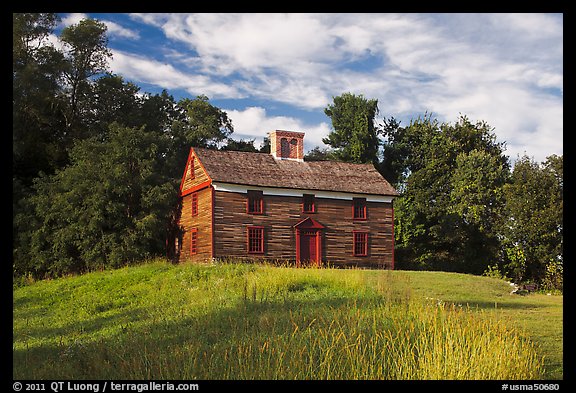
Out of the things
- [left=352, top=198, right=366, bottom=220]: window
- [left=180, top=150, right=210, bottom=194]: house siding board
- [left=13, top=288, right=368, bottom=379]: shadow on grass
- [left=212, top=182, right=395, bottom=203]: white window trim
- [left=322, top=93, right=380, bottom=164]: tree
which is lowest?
[left=13, top=288, right=368, bottom=379]: shadow on grass

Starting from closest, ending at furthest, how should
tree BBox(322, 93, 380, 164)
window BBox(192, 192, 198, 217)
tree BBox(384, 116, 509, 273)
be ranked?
window BBox(192, 192, 198, 217), tree BBox(384, 116, 509, 273), tree BBox(322, 93, 380, 164)

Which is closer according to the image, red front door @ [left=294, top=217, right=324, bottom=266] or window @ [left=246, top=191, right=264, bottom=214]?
window @ [left=246, top=191, right=264, bottom=214]

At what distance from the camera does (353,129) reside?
4981 cm

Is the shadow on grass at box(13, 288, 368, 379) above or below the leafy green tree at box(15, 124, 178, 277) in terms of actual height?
below

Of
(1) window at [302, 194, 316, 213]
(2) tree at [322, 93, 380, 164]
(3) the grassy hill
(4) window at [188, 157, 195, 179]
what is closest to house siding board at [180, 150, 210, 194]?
(4) window at [188, 157, 195, 179]

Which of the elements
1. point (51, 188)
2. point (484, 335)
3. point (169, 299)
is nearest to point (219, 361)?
point (484, 335)

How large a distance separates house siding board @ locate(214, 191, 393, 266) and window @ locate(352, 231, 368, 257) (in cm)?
25

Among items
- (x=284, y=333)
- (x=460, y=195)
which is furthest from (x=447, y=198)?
(x=284, y=333)

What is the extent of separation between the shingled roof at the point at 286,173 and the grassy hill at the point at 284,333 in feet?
35.8

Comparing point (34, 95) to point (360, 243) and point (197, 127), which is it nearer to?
point (197, 127)

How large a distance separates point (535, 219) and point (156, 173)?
25229mm

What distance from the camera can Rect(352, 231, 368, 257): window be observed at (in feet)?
122

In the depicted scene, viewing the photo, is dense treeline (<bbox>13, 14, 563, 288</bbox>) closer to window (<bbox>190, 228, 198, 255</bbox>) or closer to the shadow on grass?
window (<bbox>190, 228, 198, 255</bbox>)
